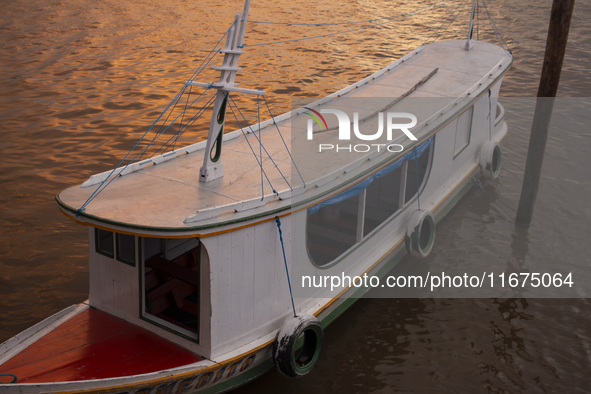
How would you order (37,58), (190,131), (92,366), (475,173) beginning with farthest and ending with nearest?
(37,58)
(190,131)
(475,173)
(92,366)

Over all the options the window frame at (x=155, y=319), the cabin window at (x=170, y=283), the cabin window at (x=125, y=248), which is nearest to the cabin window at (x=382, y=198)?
the cabin window at (x=170, y=283)

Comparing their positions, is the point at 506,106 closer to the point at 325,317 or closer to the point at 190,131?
the point at 190,131

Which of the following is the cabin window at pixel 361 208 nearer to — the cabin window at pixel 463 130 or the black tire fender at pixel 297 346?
the cabin window at pixel 463 130

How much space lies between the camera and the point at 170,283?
21.0 feet

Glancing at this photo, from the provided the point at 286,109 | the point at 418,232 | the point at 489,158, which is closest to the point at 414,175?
the point at 418,232

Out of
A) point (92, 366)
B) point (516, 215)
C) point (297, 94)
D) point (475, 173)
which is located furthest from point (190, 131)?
point (92, 366)

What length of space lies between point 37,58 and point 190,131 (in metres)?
8.19

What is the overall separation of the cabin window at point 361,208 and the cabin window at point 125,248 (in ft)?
7.35

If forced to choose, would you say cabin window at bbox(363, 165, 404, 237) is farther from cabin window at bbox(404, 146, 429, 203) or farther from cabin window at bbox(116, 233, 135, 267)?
cabin window at bbox(116, 233, 135, 267)

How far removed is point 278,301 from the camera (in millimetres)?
6027

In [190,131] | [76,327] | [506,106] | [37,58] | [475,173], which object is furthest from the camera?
[37,58]

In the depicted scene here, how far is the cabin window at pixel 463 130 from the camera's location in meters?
9.53

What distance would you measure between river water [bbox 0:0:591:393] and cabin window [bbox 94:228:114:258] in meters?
2.18
